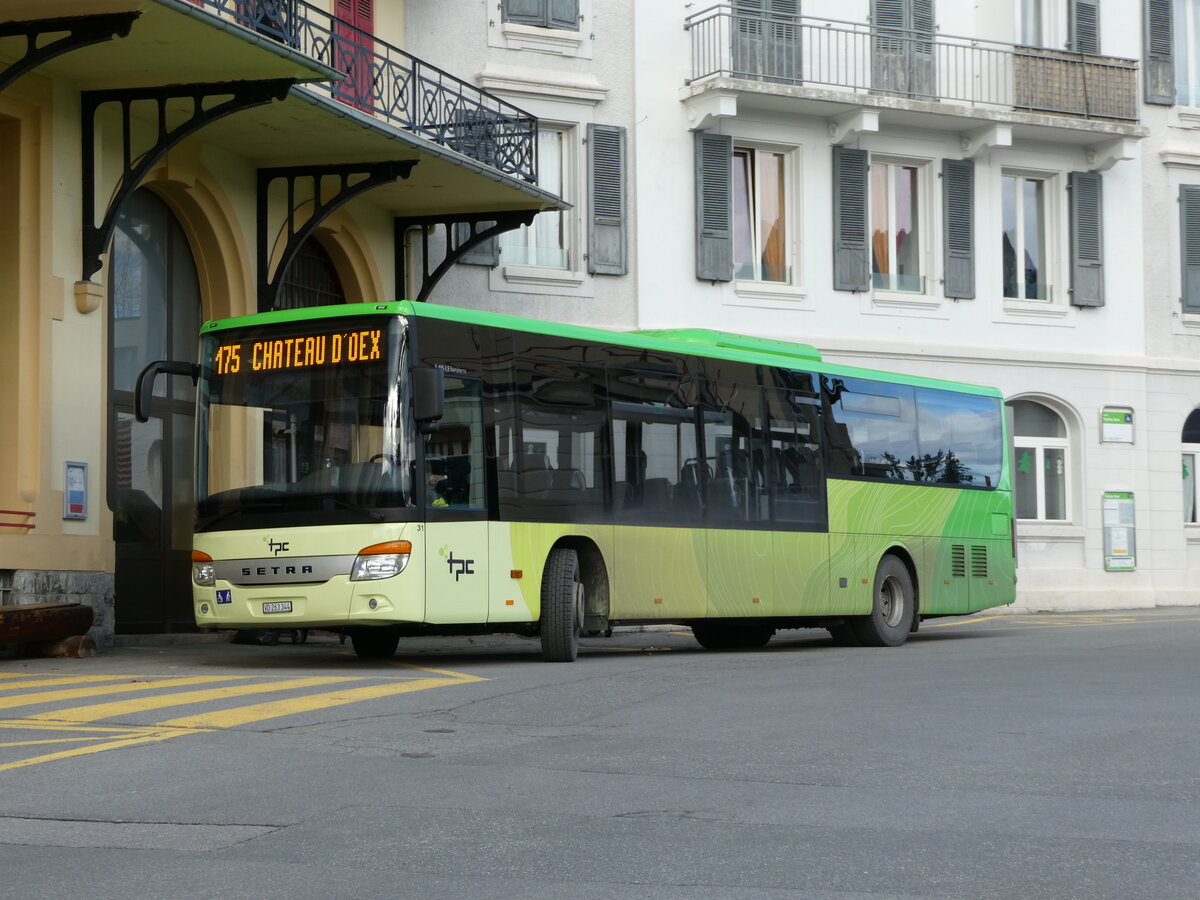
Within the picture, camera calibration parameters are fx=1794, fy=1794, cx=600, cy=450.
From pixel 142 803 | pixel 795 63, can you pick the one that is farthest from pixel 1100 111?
pixel 142 803

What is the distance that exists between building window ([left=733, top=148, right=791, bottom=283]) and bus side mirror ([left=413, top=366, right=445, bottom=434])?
1414cm

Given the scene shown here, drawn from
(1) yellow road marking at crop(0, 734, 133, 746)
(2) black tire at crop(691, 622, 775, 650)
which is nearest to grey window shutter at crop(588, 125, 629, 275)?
(2) black tire at crop(691, 622, 775, 650)

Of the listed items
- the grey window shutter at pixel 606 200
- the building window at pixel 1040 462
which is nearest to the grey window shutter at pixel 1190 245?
the building window at pixel 1040 462

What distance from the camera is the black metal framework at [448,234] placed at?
23.2m

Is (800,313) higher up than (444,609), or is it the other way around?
(800,313)

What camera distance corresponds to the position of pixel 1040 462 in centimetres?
2969

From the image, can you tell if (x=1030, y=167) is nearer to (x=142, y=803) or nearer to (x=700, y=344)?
(x=700, y=344)

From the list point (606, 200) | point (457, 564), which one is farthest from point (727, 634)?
point (606, 200)

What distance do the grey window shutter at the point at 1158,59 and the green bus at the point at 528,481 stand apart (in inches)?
544

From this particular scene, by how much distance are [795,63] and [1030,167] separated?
502cm

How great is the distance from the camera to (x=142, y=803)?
7.23 m

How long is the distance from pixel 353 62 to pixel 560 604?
8556 millimetres

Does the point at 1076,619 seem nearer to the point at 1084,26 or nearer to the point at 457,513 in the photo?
the point at 1084,26

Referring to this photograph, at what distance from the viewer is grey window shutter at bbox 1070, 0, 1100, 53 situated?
29719mm
